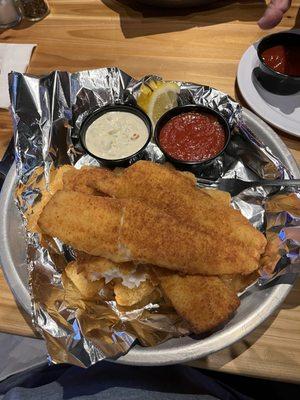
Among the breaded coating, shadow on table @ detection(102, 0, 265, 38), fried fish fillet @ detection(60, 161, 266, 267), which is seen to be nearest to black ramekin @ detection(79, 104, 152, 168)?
fried fish fillet @ detection(60, 161, 266, 267)

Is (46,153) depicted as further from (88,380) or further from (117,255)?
(88,380)

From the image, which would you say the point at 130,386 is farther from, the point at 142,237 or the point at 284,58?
the point at 284,58

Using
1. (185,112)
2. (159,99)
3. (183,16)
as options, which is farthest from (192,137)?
(183,16)

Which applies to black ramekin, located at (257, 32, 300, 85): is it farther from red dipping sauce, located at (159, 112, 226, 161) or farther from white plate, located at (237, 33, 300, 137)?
red dipping sauce, located at (159, 112, 226, 161)

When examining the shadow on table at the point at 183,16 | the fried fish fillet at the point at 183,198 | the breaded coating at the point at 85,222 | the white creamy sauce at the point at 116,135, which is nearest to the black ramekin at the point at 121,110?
the white creamy sauce at the point at 116,135

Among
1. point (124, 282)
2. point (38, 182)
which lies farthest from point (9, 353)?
point (124, 282)
